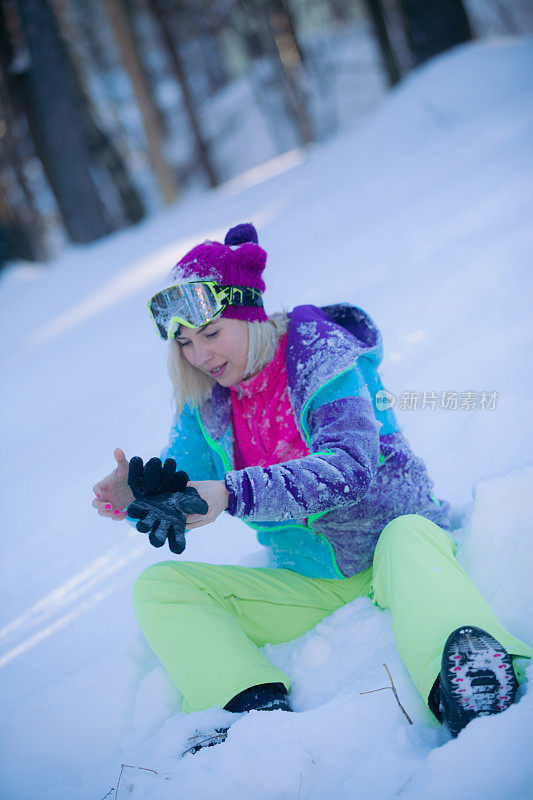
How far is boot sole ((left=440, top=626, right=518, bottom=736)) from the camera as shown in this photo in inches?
43.3

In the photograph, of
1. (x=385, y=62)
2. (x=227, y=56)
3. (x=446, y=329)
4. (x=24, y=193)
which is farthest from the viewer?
(x=227, y=56)

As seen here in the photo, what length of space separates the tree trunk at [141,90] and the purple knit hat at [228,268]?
31.2ft

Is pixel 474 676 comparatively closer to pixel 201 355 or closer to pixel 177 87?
pixel 201 355

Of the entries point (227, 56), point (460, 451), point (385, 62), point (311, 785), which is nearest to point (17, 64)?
point (385, 62)

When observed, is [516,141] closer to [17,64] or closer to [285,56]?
[285,56]

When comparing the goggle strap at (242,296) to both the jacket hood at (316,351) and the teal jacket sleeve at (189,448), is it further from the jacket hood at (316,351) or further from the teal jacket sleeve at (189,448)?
the teal jacket sleeve at (189,448)

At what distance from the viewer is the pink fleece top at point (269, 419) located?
169 cm

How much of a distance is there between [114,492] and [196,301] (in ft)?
2.07

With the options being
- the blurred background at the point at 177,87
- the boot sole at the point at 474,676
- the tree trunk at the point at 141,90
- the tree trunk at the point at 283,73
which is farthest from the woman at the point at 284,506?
the tree trunk at the point at 141,90

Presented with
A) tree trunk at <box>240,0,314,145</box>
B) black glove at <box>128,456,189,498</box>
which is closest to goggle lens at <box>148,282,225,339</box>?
black glove at <box>128,456,189,498</box>

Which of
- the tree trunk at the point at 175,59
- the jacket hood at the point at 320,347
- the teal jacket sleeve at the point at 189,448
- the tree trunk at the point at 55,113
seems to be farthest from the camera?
the tree trunk at the point at 175,59

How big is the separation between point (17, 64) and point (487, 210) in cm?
927

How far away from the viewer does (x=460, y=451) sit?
231cm

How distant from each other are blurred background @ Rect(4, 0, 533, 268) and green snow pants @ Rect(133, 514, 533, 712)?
9.45m
